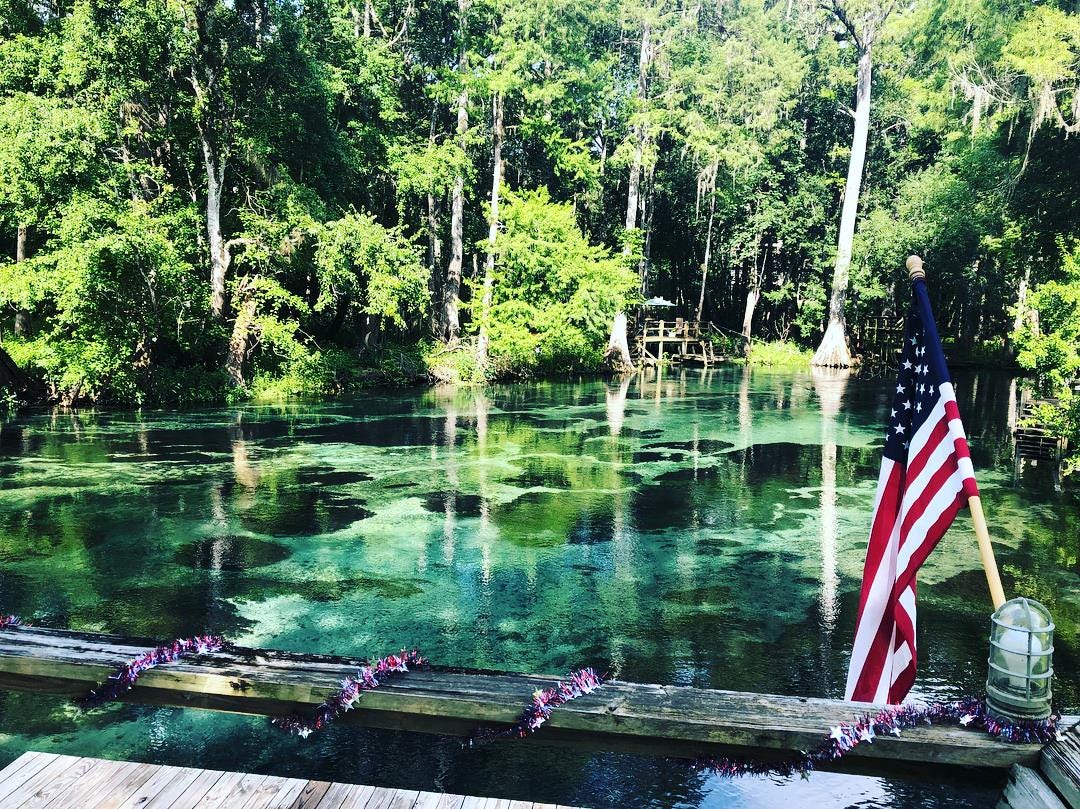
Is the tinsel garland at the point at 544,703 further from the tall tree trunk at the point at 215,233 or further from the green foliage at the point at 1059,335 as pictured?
the tall tree trunk at the point at 215,233

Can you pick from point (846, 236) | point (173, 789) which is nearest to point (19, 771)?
point (173, 789)

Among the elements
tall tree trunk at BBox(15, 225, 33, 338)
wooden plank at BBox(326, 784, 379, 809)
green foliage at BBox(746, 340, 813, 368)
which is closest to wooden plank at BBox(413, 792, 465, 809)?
wooden plank at BBox(326, 784, 379, 809)

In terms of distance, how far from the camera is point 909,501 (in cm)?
383

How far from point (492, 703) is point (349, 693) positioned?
536 millimetres

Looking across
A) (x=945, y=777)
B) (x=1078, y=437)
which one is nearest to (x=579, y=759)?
(x=945, y=777)

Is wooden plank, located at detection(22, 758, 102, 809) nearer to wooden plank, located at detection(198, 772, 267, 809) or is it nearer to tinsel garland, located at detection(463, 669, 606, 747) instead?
wooden plank, located at detection(198, 772, 267, 809)

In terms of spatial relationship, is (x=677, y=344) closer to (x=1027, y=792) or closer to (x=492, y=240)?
(x=492, y=240)

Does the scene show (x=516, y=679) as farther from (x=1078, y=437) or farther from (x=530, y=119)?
(x=530, y=119)

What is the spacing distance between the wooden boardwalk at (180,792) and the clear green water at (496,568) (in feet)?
6.39

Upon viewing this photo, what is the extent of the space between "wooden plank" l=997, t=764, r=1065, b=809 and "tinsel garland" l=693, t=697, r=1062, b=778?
0.10 meters

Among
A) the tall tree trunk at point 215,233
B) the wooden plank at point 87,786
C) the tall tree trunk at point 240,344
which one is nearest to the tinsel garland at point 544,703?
the wooden plank at point 87,786

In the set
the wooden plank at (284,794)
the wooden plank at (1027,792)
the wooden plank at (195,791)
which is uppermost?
the wooden plank at (1027,792)

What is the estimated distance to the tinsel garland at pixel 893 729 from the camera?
8.93 ft

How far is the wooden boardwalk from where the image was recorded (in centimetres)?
Answer: 264
